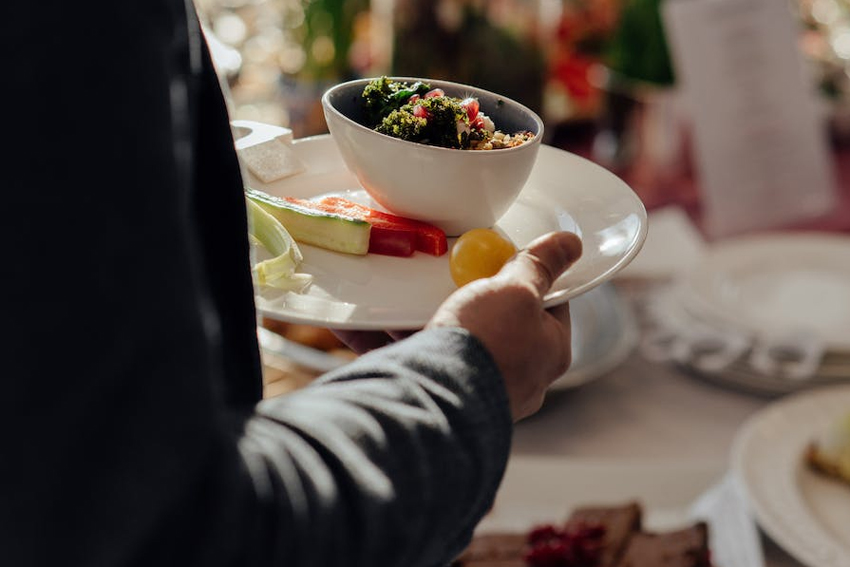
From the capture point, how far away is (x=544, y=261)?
464 millimetres

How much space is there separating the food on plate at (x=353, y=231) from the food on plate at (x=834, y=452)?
717 millimetres

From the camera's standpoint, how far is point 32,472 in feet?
0.91

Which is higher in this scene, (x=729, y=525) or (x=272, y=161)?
(x=272, y=161)

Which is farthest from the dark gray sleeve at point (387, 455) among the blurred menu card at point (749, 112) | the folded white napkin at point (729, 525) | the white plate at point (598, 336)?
the blurred menu card at point (749, 112)

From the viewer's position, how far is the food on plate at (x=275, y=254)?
50cm

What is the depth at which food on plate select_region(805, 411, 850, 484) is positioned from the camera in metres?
1.06

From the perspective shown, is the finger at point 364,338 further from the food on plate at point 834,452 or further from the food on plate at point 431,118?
the food on plate at point 834,452

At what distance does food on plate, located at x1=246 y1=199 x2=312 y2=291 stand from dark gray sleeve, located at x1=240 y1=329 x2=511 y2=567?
0.37 feet

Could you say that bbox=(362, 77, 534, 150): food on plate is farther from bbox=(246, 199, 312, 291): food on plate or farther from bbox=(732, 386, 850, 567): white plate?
bbox=(732, 386, 850, 567): white plate

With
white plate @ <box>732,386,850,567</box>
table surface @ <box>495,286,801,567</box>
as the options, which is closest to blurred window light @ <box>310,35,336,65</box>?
table surface @ <box>495,286,801,567</box>

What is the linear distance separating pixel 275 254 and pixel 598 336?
2.61 feet

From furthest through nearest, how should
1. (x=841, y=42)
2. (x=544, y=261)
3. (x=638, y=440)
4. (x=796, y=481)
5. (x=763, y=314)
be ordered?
1. (x=841, y=42)
2. (x=763, y=314)
3. (x=638, y=440)
4. (x=796, y=481)
5. (x=544, y=261)

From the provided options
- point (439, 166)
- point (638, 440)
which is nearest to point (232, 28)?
A: point (638, 440)

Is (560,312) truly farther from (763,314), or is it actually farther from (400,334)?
(763,314)
